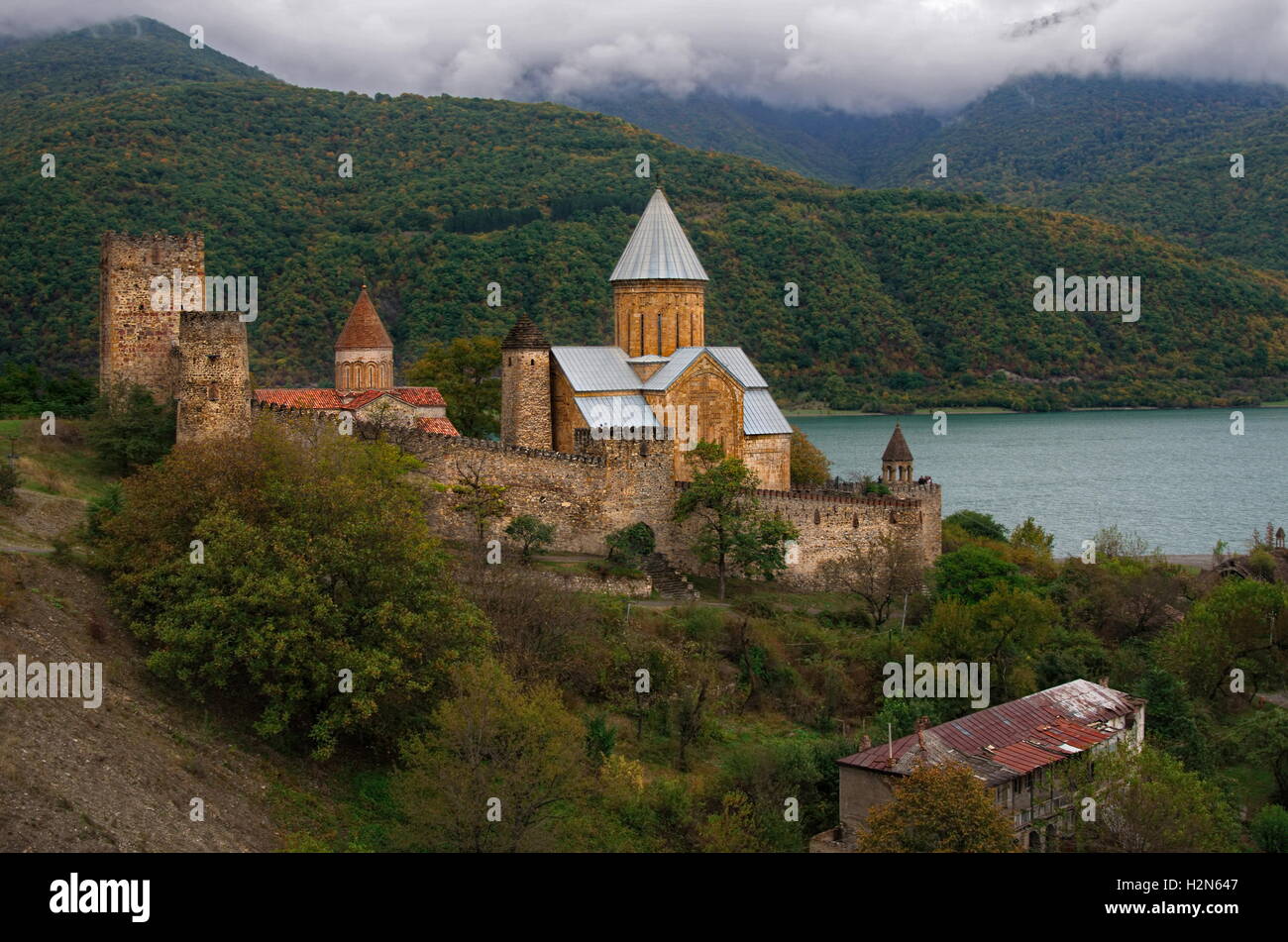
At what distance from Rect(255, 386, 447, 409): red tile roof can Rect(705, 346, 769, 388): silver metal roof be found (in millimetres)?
6570

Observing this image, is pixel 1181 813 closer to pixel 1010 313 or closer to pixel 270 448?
pixel 270 448

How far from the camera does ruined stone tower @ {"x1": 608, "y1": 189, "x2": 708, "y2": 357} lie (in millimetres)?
31516

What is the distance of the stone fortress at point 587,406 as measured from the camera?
24.5 metres

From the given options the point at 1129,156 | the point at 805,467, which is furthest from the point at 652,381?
the point at 1129,156

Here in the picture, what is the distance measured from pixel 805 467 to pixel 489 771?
21.3m

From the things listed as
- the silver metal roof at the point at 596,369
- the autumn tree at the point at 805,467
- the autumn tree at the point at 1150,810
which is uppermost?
the silver metal roof at the point at 596,369

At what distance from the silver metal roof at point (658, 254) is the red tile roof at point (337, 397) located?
5.13 meters

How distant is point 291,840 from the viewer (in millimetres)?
14945

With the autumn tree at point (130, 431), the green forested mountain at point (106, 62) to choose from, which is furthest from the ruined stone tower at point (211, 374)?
the green forested mountain at point (106, 62)

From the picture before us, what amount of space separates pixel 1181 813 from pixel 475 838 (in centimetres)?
896

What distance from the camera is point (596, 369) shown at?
30203 mm

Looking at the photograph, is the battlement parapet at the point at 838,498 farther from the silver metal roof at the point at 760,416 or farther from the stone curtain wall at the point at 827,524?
the silver metal roof at the point at 760,416

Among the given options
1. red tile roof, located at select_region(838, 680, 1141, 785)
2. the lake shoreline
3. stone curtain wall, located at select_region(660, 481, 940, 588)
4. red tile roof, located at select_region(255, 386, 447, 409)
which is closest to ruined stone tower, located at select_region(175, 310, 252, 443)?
red tile roof, located at select_region(255, 386, 447, 409)

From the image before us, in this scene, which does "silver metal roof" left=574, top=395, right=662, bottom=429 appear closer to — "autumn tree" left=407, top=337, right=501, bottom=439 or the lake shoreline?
"autumn tree" left=407, top=337, right=501, bottom=439
